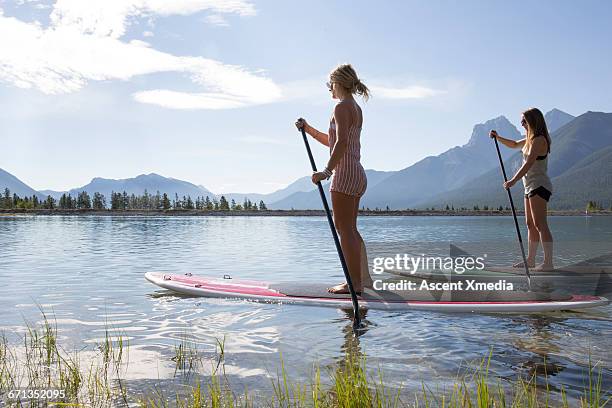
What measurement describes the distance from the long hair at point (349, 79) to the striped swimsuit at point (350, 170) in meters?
0.24

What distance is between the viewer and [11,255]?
20.3 metres

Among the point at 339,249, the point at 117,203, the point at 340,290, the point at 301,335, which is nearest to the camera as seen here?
the point at 301,335

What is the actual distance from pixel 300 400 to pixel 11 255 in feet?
63.6

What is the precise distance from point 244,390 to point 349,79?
15.6 feet

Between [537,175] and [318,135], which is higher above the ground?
[318,135]

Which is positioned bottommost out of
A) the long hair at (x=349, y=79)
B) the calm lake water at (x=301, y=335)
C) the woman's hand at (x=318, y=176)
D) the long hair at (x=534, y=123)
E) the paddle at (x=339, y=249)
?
the calm lake water at (x=301, y=335)

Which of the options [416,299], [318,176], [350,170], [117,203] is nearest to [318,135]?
[350,170]

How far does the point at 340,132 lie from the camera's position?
7609 mm

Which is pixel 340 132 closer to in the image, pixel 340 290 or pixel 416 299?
pixel 340 290

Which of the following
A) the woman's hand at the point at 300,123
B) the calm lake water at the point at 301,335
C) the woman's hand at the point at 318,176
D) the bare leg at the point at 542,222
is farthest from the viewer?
the bare leg at the point at 542,222

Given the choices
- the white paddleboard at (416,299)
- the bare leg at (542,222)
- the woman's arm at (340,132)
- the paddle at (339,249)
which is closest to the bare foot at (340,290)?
the white paddleboard at (416,299)

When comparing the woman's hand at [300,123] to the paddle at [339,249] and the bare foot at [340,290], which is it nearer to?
the paddle at [339,249]

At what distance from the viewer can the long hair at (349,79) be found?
7.88 metres

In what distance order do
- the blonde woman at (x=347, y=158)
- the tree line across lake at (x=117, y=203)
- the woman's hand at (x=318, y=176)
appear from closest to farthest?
the woman's hand at (x=318, y=176)
the blonde woman at (x=347, y=158)
the tree line across lake at (x=117, y=203)
